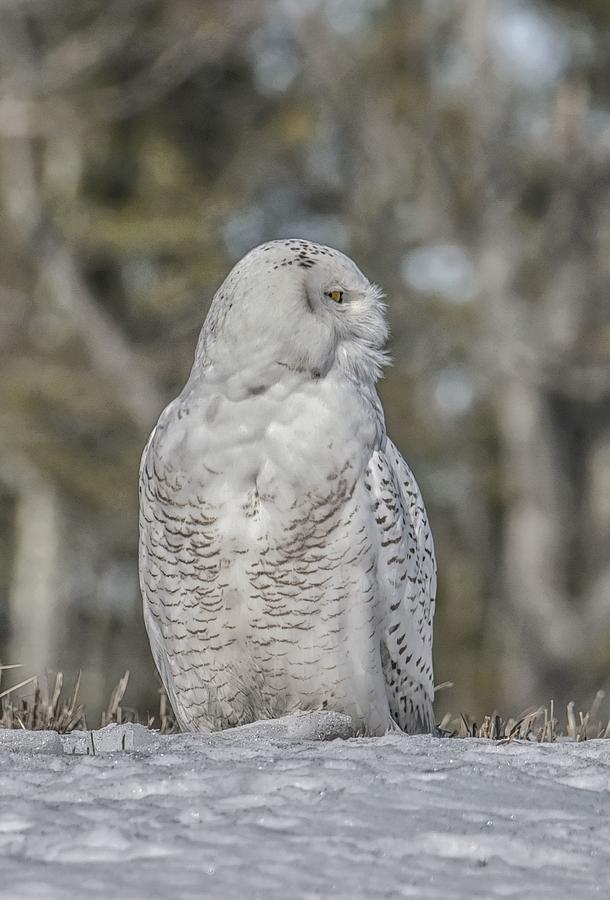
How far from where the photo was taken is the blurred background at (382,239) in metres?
15.9

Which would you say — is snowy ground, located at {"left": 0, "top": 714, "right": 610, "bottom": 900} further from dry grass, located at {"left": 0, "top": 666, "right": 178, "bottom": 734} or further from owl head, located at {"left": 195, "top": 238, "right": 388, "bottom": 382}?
owl head, located at {"left": 195, "top": 238, "right": 388, "bottom": 382}

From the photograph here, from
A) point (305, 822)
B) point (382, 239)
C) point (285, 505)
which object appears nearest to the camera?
point (305, 822)

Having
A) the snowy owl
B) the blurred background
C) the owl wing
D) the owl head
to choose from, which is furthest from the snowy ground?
the blurred background

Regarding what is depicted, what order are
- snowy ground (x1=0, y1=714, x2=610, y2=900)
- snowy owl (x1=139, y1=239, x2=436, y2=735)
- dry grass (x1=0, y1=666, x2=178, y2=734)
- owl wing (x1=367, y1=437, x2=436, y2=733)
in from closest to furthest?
snowy ground (x1=0, y1=714, x2=610, y2=900), snowy owl (x1=139, y1=239, x2=436, y2=735), owl wing (x1=367, y1=437, x2=436, y2=733), dry grass (x1=0, y1=666, x2=178, y2=734)

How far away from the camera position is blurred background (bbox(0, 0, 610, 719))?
15.9 m

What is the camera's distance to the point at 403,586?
15.4ft

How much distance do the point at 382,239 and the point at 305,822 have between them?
45.4 feet

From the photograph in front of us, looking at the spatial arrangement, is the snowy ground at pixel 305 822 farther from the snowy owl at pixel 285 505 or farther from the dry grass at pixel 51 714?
the dry grass at pixel 51 714

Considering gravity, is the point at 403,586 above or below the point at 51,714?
above

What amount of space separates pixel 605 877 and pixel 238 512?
6.23ft

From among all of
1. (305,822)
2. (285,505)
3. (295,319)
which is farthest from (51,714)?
(305,822)

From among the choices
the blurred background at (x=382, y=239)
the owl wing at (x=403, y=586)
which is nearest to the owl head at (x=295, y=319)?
the owl wing at (x=403, y=586)

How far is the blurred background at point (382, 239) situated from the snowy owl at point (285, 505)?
10.7 metres

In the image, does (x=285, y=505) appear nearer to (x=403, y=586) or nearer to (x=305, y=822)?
(x=403, y=586)
